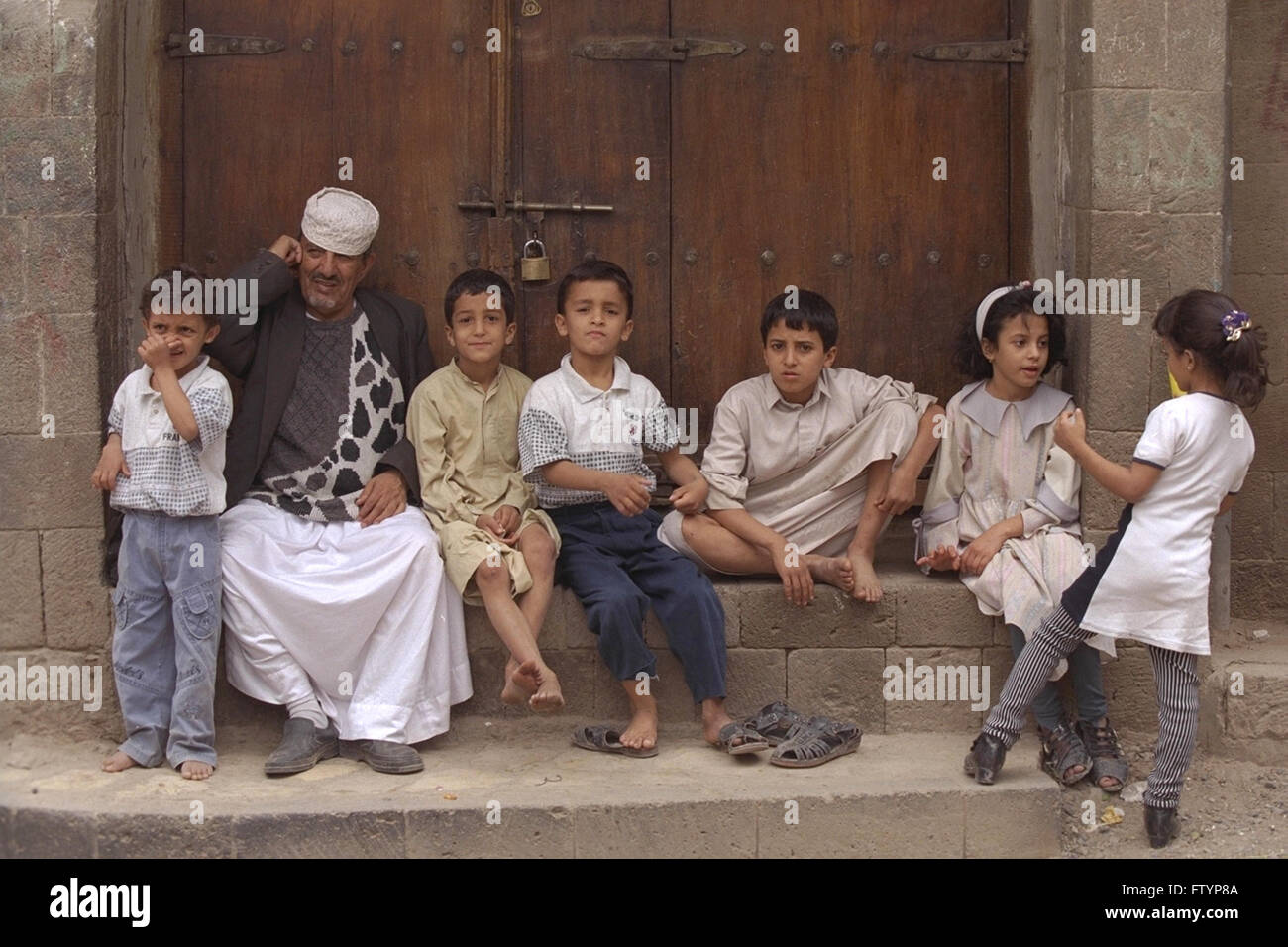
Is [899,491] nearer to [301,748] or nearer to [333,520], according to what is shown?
[333,520]

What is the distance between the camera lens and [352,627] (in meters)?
5.02

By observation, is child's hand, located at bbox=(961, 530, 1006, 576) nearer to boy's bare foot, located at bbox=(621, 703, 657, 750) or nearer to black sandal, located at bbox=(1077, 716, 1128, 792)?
black sandal, located at bbox=(1077, 716, 1128, 792)

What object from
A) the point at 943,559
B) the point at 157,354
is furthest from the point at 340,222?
the point at 943,559

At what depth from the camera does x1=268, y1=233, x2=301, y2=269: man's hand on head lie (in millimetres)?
5402

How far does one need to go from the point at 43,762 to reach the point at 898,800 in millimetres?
2597

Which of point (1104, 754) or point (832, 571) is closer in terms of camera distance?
point (1104, 754)

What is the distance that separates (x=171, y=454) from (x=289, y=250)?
2.92ft

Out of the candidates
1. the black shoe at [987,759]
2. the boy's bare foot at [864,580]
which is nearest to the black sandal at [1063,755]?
the black shoe at [987,759]

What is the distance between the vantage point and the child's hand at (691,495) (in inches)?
205

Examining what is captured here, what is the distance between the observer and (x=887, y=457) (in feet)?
17.5

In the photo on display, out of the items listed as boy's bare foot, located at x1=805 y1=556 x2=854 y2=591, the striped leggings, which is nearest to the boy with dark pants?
boy's bare foot, located at x1=805 y1=556 x2=854 y2=591

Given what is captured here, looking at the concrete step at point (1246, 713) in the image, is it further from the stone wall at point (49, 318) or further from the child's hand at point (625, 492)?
the stone wall at point (49, 318)

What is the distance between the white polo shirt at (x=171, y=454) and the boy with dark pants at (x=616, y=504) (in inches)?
37.1

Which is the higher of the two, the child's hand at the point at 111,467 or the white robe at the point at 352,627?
the child's hand at the point at 111,467
